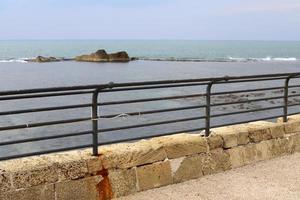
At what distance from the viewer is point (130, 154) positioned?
6055 millimetres

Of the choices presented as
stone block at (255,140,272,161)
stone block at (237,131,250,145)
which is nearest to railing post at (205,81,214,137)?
stone block at (237,131,250,145)

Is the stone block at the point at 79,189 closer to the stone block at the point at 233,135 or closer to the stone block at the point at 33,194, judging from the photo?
the stone block at the point at 33,194

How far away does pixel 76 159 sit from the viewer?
18.5 feet

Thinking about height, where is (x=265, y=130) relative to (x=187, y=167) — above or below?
above

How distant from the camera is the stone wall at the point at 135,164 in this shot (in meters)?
5.31

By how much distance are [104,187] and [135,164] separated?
504 millimetres

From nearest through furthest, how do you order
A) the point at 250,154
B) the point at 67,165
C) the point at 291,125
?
the point at 67,165, the point at 250,154, the point at 291,125

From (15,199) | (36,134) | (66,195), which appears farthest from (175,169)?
(36,134)

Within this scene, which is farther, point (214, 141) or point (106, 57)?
point (106, 57)

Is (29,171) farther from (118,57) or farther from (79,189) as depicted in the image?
(118,57)

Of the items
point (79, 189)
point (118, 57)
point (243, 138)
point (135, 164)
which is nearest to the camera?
point (79, 189)

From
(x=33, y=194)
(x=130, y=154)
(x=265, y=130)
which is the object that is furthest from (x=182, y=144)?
(x=33, y=194)

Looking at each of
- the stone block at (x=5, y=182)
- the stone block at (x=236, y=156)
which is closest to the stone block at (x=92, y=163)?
the stone block at (x=5, y=182)

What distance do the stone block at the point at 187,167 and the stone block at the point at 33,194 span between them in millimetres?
1801
